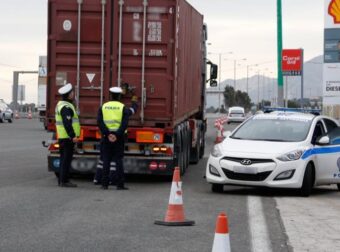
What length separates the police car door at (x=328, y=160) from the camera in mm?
14891

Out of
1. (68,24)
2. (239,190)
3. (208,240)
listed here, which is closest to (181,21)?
(68,24)

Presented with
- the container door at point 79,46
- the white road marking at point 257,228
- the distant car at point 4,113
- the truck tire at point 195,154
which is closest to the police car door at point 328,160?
the white road marking at point 257,228

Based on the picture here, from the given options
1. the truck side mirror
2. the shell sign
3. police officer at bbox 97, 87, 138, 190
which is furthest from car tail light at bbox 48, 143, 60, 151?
the shell sign

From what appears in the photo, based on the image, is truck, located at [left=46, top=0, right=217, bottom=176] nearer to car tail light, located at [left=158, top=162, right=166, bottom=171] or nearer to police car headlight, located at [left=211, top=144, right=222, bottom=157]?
car tail light, located at [left=158, top=162, right=166, bottom=171]

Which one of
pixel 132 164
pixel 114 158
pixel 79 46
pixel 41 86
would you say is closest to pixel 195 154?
pixel 132 164

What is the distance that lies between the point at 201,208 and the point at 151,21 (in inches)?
192

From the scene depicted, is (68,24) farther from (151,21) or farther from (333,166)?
(333,166)

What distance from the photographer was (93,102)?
15.9m

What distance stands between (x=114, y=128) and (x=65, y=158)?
43.5 inches

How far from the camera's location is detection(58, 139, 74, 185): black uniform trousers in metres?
15.0

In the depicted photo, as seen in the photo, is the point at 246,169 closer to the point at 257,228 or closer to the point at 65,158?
the point at 65,158

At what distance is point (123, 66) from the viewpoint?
15805mm

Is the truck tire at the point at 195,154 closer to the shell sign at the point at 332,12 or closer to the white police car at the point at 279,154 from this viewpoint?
the white police car at the point at 279,154

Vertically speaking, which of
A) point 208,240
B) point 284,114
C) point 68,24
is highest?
point 68,24
